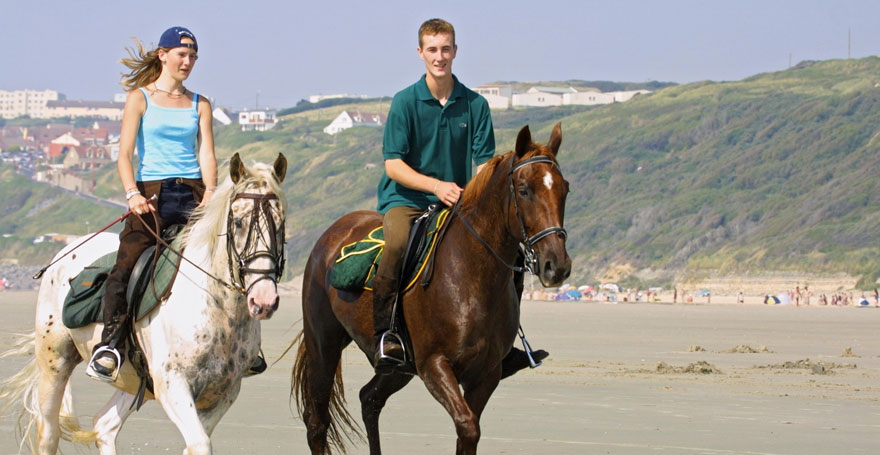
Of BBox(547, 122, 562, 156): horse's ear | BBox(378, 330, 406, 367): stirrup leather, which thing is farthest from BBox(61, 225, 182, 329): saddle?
BBox(547, 122, 562, 156): horse's ear

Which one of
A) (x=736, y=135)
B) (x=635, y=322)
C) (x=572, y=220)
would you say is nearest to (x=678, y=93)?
(x=736, y=135)

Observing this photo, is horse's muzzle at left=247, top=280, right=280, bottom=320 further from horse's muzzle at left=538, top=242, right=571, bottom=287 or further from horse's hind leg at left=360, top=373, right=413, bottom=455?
horse's hind leg at left=360, top=373, right=413, bottom=455

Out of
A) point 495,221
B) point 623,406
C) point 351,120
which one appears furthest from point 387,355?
point 351,120

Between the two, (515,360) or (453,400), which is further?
(515,360)

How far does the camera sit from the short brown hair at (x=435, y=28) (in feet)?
25.5

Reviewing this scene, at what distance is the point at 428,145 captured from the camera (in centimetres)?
788

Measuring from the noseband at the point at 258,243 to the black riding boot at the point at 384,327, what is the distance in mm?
1170

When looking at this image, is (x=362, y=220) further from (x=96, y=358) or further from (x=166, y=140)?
(x=96, y=358)

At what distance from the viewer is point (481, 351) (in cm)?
713

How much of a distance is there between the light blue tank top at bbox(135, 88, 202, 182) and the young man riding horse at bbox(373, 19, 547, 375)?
1.23 m

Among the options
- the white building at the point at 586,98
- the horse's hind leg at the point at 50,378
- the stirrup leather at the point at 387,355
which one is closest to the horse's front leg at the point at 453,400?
the stirrup leather at the point at 387,355

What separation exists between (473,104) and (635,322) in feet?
78.0

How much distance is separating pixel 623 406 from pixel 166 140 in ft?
20.4

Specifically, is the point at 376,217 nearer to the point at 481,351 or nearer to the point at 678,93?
the point at 481,351
